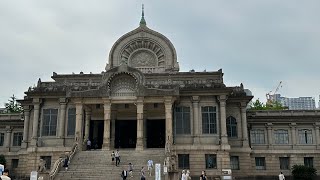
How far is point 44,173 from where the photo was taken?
31.5 metres

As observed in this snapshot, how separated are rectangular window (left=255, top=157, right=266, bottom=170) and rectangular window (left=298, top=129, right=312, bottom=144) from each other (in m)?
5.28

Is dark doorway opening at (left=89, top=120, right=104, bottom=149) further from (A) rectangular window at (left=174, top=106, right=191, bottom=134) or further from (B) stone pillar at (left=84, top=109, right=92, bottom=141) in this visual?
(A) rectangular window at (left=174, top=106, right=191, bottom=134)

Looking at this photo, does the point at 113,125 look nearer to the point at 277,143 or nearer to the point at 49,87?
the point at 49,87

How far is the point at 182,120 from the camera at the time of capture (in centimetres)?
Answer: 4162

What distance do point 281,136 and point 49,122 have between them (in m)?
28.0

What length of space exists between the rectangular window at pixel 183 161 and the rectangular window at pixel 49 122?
552 inches

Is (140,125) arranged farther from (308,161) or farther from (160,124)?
(308,161)

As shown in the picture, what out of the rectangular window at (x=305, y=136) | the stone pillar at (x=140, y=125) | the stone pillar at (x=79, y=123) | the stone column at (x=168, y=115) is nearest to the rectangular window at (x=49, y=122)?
the stone pillar at (x=79, y=123)

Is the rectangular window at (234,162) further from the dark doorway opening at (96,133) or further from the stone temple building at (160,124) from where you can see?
the dark doorway opening at (96,133)

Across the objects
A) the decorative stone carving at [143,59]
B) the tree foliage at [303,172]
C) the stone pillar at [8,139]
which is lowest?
the tree foliage at [303,172]

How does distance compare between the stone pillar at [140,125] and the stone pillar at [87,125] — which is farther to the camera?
the stone pillar at [87,125]

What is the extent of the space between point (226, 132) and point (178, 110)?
5.58 metres

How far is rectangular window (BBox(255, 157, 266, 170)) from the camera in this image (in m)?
47.2

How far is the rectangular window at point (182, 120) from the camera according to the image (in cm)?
4134
